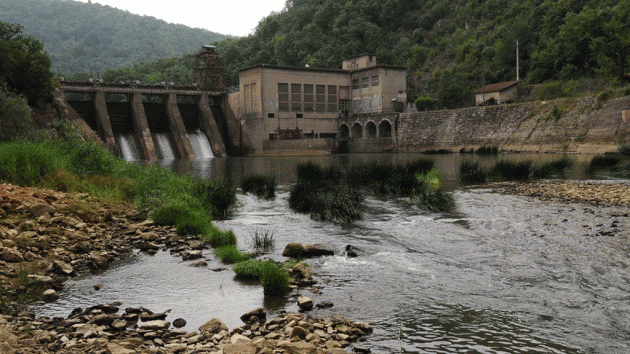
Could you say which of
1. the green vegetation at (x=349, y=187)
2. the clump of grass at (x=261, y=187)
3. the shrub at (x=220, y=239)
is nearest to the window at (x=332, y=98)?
the green vegetation at (x=349, y=187)

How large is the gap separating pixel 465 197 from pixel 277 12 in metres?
134

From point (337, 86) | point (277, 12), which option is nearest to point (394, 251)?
point (337, 86)

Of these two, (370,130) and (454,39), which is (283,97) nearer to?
(370,130)

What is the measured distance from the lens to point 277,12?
467 ft

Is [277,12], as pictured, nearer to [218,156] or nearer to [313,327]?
[218,156]

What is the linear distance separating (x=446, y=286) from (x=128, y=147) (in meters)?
50.4

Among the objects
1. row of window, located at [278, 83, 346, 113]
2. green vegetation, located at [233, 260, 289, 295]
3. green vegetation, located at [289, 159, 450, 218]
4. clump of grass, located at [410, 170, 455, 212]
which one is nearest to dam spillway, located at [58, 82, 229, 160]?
row of window, located at [278, 83, 346, 113]

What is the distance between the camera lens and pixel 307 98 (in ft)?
224

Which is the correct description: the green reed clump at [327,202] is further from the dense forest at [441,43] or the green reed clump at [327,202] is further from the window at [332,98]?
the window at [332,98]

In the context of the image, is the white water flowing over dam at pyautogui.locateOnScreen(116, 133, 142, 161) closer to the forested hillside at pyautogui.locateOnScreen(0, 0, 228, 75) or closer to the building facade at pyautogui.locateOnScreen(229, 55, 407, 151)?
the building facade at pyautogui.locateOnScreen(229, 55, 407, 151)

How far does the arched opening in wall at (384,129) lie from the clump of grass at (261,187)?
150ft

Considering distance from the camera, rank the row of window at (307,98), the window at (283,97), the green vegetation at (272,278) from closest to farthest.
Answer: the green vegetation at (272,278)
the window at (283,97)
the row of window at (307,98)

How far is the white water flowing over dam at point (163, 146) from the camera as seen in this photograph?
181ft

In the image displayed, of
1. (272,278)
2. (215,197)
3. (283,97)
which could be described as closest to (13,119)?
(215,197)
